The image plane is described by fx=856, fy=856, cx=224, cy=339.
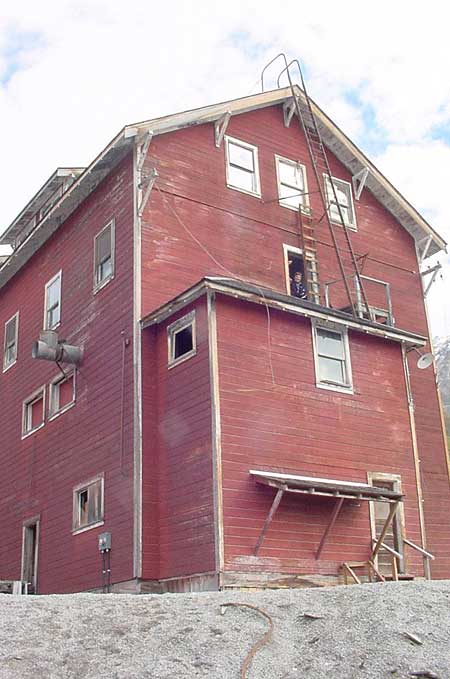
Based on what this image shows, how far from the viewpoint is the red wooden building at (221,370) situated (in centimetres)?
1825

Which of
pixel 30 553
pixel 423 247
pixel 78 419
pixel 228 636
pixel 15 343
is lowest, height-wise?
pixel 228 636

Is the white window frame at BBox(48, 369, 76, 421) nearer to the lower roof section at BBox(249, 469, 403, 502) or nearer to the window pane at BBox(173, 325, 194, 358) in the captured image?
the window pane at BBox(173, 325, 194, 358)

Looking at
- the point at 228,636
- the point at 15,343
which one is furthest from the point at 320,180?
the point at 228,636

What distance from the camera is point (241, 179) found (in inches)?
943

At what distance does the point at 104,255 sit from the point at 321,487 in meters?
8.87

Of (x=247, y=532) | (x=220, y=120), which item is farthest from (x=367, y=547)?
(x=220, y=120)

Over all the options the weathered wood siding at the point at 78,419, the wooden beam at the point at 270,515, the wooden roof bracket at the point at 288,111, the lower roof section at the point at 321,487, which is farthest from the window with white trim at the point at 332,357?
the wooden roof bracket at the point at 288,111

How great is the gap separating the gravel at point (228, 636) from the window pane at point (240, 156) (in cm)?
1420

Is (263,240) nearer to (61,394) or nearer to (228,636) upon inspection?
(61,394)

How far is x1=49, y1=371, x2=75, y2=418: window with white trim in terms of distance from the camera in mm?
22844

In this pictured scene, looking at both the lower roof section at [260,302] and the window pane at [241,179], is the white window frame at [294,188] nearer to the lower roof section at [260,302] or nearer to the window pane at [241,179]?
the window pane at [241,179]

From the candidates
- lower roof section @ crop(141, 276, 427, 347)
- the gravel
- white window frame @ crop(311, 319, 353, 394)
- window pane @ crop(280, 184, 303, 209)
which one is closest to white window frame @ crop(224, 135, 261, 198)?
window pane @ crop(280, 184, 303, 209)

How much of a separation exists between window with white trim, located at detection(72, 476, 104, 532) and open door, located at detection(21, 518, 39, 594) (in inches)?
91.5

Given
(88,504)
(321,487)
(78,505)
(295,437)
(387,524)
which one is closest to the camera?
(321,487)
